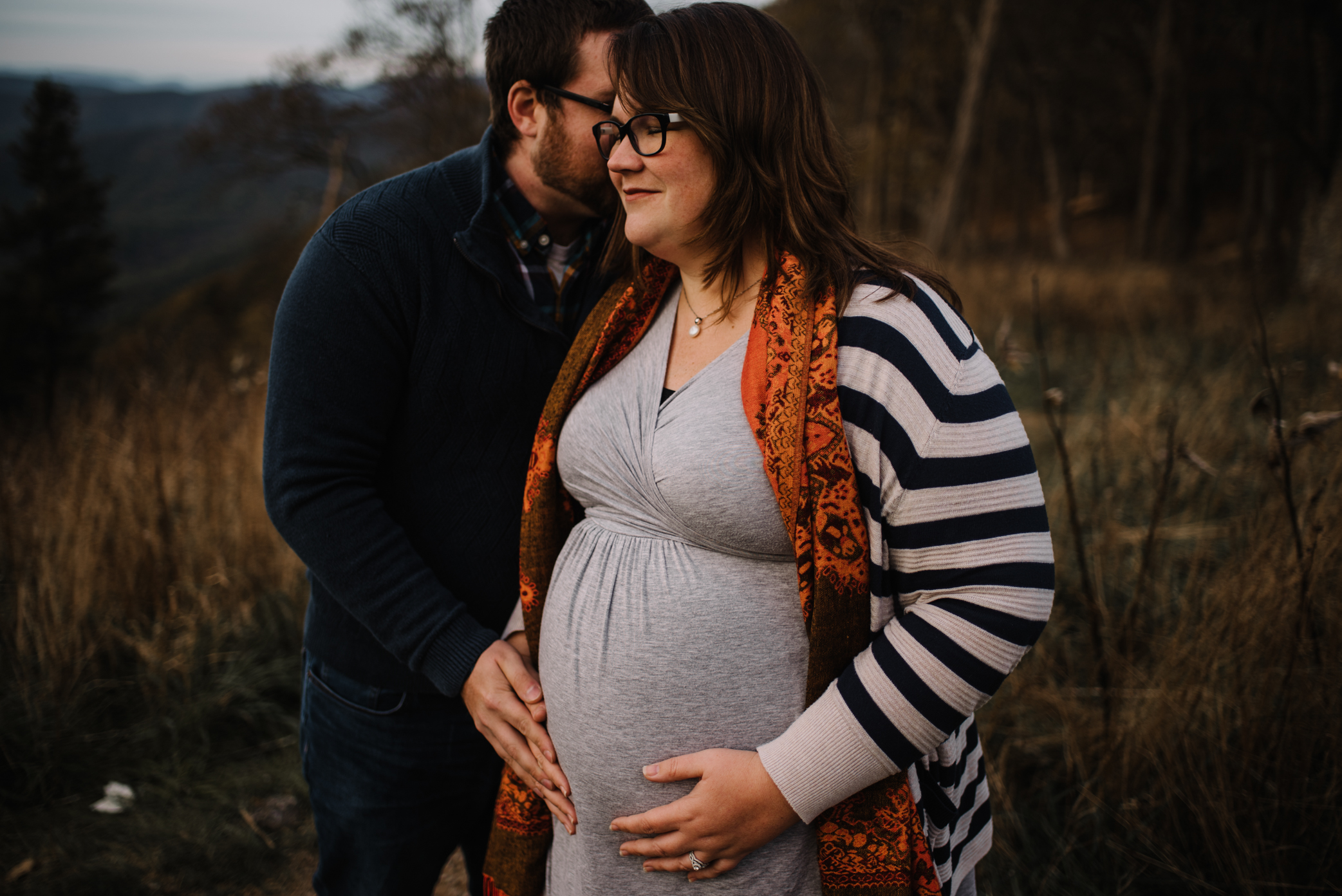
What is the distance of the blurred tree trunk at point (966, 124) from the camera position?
9.42 m

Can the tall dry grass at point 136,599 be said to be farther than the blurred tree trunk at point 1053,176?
No

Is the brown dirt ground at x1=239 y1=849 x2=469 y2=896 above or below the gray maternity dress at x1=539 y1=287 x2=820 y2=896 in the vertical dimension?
below

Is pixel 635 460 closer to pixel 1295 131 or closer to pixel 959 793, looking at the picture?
pixel 959 793

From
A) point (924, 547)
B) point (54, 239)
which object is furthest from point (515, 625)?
point (54, 239)

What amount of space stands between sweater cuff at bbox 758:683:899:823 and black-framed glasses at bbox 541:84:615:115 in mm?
1258

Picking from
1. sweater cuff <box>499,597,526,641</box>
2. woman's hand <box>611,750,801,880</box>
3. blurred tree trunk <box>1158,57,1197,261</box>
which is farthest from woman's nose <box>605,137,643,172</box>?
blurred tree trunk <box>1158,57,1197,261</box>

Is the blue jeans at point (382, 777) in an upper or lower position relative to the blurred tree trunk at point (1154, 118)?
lower

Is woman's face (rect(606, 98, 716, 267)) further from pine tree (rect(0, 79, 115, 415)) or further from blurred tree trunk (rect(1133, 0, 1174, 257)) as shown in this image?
pine tree (rect(0, 79, 115, 415))

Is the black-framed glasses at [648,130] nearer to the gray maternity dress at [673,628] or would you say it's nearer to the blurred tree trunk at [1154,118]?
the gray maternity dress at [673,628]

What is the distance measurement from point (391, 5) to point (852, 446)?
16191 mm

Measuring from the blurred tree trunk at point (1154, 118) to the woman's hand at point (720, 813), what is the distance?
56.9 feet

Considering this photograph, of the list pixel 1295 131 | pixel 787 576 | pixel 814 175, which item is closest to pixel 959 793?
pixel 787 576

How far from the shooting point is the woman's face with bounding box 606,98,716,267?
1.33m

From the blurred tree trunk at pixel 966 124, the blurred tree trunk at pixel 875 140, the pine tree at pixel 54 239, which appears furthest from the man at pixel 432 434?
the pine tree at pixel 54 239
